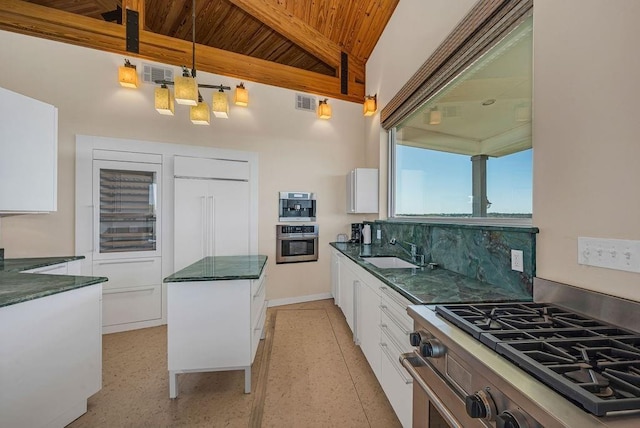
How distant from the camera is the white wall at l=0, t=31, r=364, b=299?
2.85 meters

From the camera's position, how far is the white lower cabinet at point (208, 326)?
1.90m

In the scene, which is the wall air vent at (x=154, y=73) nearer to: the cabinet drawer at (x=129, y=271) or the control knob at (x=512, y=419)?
the cabinet drawer at (x=129, y=271)

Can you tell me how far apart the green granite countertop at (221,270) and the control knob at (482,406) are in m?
1.51

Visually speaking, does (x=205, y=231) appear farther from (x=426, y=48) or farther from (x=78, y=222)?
(x=426, y=48)

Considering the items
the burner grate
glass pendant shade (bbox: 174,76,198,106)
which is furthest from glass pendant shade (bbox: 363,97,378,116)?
the burner grate

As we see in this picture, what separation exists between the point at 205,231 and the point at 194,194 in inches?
19.5

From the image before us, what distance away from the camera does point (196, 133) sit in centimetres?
354

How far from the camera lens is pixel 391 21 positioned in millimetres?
3232

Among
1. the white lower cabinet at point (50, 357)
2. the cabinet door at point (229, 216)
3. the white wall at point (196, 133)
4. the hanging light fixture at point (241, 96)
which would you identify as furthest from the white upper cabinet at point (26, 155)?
the hanging light fixture at point (241, 96)

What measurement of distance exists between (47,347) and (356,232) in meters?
3.47

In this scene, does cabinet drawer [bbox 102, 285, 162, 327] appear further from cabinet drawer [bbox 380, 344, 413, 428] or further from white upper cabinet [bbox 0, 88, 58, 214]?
cabinet drawer [bbox 380, 344, 413, 428]

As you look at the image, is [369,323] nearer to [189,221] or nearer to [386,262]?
[386,262]

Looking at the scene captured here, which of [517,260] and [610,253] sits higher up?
[610,253]

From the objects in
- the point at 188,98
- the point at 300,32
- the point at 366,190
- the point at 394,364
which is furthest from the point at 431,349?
the point at 300,32
